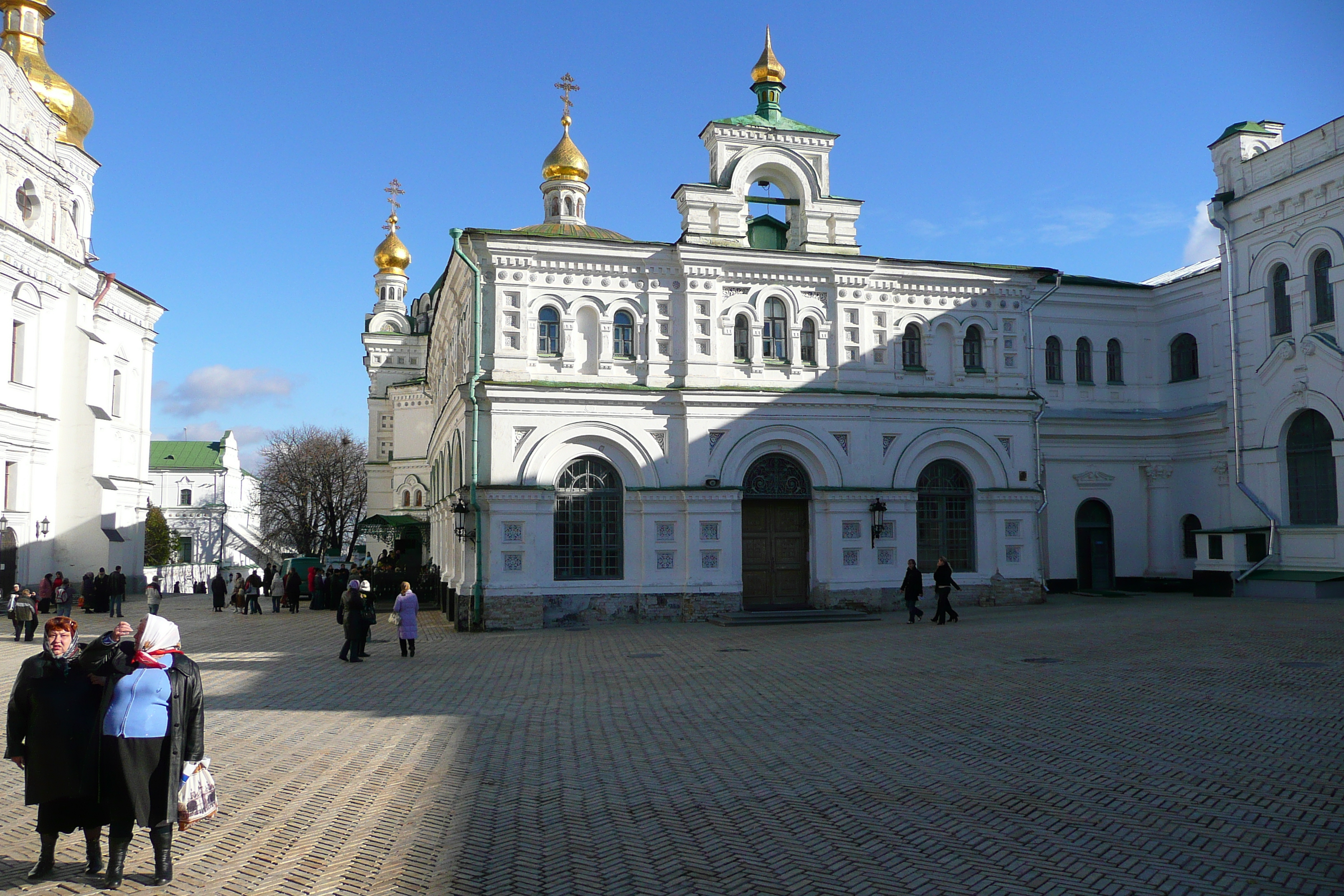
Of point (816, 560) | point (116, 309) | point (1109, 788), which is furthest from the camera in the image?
point (116, 309)

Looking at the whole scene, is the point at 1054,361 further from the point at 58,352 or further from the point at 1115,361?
the point at 58,352

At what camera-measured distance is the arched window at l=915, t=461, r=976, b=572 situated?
2589cm

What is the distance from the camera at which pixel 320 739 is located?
1053cm

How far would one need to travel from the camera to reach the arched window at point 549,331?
76.6ft

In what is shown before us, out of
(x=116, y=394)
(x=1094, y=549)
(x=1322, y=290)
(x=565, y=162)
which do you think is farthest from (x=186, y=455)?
(x=1322, y=290)

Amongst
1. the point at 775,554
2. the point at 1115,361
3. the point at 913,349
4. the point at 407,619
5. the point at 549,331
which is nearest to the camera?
the point at 407,619

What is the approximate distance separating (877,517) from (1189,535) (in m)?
11.9

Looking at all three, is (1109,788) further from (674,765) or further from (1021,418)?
(1021,418)

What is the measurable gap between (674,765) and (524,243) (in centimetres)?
1621

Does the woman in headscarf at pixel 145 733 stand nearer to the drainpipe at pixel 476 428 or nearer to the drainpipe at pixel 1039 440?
the drainpipe at pixel 476 428

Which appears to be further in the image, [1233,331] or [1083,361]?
[1083,361]

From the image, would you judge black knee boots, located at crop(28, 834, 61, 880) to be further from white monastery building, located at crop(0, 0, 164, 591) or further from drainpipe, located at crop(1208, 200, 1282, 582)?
drainpipe, located at crop(1208, 200, 1282, 582)

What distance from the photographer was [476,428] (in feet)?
73.4

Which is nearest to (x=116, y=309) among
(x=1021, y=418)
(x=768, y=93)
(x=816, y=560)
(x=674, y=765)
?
(x=768, y=93)
